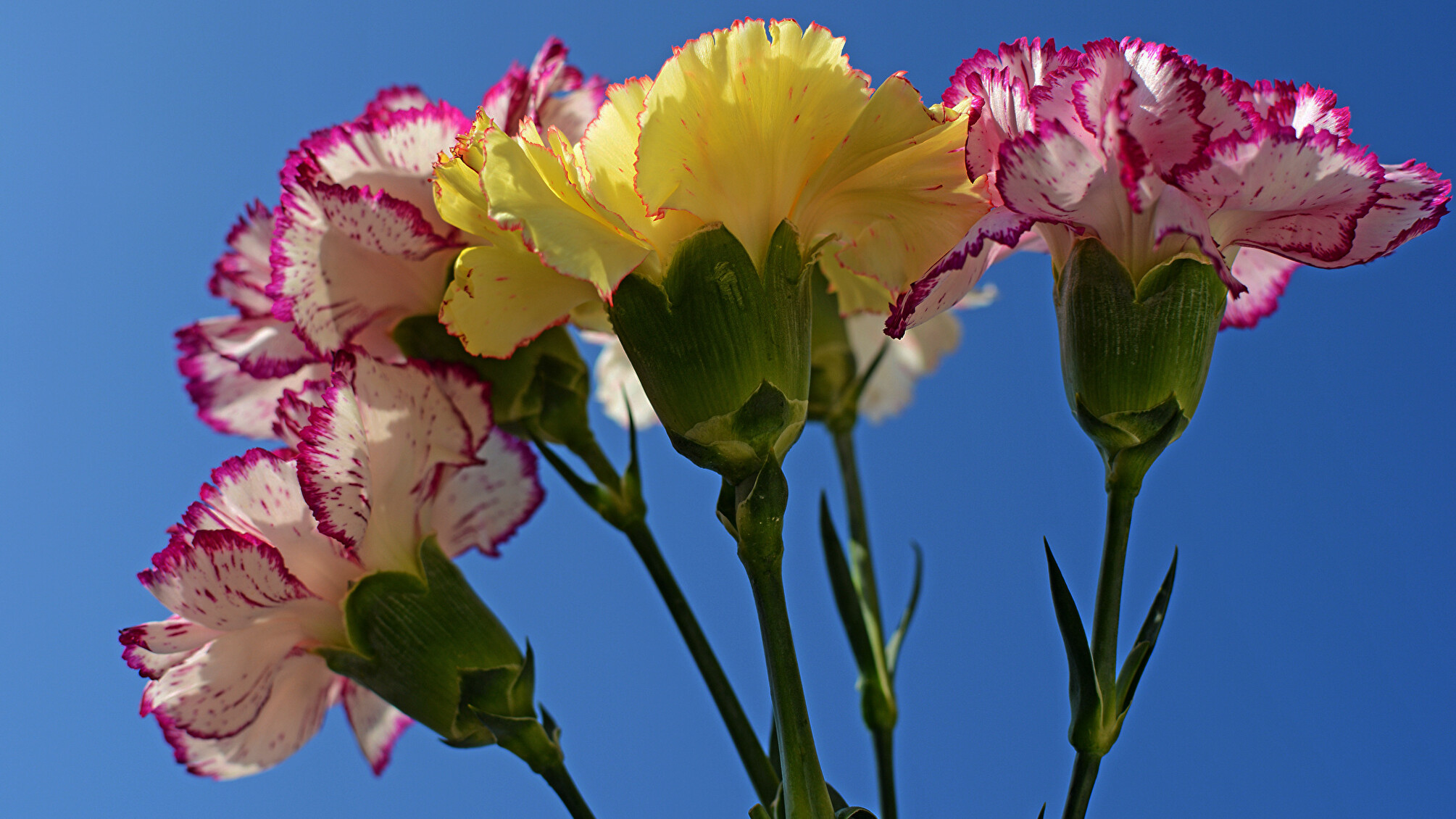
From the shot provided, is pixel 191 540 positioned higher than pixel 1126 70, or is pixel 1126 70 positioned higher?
pixel 1126 70

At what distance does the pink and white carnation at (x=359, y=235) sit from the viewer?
55 centimetres

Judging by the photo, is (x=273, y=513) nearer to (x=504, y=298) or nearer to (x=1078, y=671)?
(x=504, y=298)

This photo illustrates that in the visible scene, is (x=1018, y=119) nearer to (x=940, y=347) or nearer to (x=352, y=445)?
(x=352, y=445)

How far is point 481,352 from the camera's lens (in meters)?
0.52

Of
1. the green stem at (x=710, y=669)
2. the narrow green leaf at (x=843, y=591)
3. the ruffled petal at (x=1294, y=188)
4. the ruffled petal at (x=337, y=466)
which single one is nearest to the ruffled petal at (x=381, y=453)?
the ruffled petal at (x=337, y=466)

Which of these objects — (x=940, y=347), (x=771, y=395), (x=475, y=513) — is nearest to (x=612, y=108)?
(x=771, y=395)

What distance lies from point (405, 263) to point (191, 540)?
16 cm

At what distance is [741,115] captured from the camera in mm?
453

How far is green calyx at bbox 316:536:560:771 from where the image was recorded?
551mm

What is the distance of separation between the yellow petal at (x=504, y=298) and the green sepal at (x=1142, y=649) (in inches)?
10.6

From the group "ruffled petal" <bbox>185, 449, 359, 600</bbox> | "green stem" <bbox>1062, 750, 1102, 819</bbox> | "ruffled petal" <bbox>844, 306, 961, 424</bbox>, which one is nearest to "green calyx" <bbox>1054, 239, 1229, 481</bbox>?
"green stem" <bbox>1062, 750, 1102, 819</bbox>

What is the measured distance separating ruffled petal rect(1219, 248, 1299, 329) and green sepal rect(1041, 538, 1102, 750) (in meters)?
0.17

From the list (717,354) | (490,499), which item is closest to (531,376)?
(490,499)

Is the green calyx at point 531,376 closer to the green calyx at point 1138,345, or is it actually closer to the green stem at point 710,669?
the green stem at point 710,669
